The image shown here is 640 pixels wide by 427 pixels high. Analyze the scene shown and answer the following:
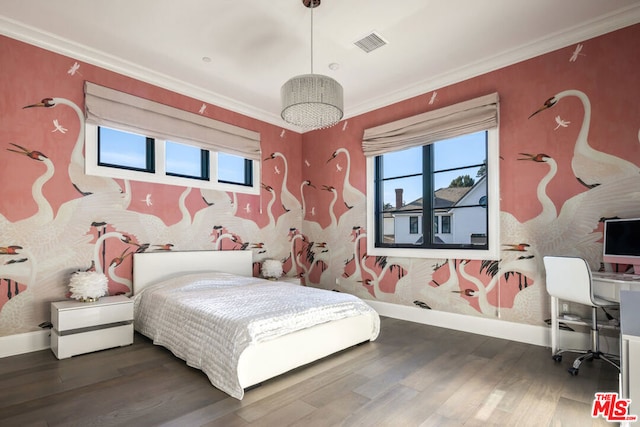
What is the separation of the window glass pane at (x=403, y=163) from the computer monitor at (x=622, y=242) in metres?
1.99

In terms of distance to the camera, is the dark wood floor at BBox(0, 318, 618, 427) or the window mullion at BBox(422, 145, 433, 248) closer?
the dark wood floor at BBox(0, 318, 618, 427)

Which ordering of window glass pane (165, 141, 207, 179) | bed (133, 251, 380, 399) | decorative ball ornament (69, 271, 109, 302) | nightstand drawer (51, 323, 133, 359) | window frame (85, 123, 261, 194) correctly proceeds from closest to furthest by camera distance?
bed (133, 251, 380, 399)
nightstand drawer (51, 323, 133, 359)
decorative ball ornament (69, 271, 109, 302)
window frame (85, 123, 261, 194)
window glass pane (165, 141, 207, 179)

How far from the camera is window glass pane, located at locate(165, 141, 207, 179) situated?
13.4 feet

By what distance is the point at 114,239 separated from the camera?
349cm

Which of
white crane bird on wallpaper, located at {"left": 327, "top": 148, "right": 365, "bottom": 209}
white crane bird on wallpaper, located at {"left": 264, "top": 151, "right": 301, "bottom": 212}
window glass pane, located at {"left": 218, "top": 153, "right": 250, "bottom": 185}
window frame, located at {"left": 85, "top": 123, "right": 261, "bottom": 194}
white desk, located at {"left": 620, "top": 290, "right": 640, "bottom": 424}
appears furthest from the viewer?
white crane bird on wallpaper, located at {"left": 264, "top": 151, "right": 301, "bottom": 212}

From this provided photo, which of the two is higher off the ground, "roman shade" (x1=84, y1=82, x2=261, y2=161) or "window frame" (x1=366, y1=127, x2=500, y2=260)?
"roman shade" (x1=84, y1=82, x2=261, y2=161)

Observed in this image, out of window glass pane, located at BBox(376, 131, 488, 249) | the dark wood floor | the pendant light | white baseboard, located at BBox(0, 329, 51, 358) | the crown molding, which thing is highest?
the crown molding

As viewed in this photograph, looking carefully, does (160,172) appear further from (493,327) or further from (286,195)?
(493,327)

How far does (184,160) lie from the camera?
13.8ft

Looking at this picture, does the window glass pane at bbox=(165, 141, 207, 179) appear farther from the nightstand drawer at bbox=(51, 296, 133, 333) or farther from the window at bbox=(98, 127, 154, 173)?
the nightstand drawer at bbox=(51, 296, 133, 333)

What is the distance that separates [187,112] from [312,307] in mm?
2864

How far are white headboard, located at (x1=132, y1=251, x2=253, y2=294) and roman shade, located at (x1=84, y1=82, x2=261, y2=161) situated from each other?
1.35m

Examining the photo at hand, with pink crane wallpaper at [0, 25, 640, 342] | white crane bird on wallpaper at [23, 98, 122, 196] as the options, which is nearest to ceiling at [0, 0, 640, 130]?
pink crane wallpaper at [0, 25, 640, 342]

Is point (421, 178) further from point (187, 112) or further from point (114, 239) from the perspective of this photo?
point (114, 239)
